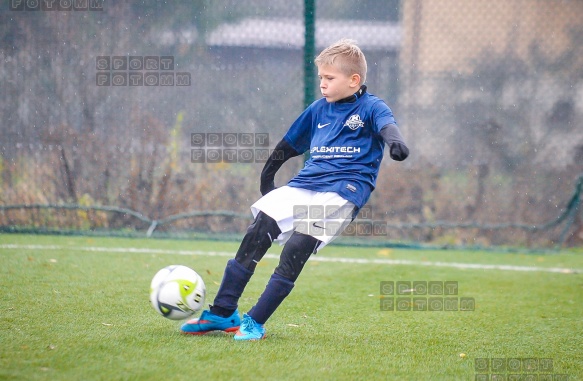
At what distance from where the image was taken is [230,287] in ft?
10.7

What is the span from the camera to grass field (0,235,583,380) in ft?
8.93

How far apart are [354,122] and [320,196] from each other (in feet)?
1.29

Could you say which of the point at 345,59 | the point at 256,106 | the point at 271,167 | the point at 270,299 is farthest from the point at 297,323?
the point at 256,106

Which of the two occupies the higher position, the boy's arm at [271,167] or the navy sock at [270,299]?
the boy's arm at [271,167]

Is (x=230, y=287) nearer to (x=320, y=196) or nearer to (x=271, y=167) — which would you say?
(x=320, y=196)

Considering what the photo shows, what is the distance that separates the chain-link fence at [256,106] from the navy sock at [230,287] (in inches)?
137

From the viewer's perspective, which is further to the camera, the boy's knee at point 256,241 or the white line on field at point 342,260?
the white line on field at point 342,260

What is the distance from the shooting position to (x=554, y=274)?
5461 mm

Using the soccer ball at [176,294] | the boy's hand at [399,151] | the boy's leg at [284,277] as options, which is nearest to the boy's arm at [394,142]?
the boy's hand at [399,151]

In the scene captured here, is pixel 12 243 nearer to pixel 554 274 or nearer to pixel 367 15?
pixel 367 15

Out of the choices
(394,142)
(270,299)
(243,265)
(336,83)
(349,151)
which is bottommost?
(270,299)

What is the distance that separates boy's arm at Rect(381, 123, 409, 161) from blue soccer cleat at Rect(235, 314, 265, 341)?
3.11 feet

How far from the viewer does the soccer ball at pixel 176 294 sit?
317cm

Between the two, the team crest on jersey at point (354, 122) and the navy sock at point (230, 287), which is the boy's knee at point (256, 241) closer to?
the navy sock at point (230, 287)
